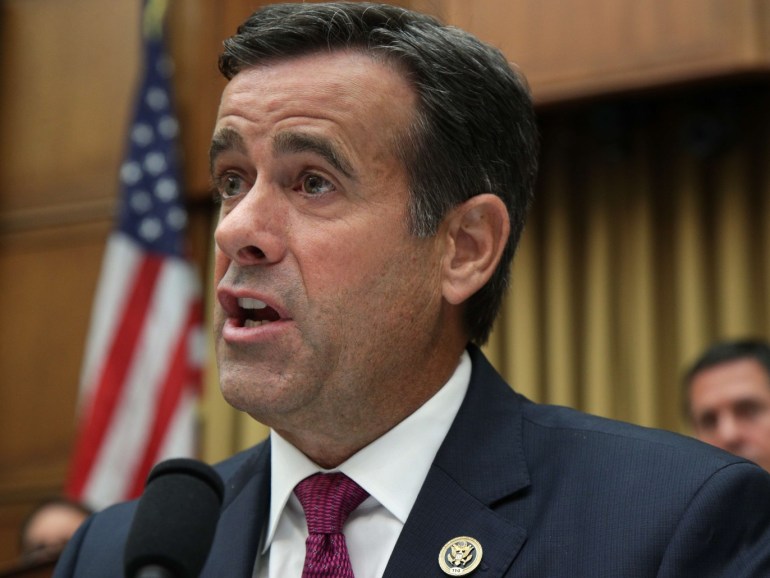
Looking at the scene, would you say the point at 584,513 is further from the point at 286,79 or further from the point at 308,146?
the point at 286,79

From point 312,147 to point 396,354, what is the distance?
1.25 ft

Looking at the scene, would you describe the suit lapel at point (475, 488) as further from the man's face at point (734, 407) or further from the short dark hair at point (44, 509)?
the short dark hair at point (44, 509)

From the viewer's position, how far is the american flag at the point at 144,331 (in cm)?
575

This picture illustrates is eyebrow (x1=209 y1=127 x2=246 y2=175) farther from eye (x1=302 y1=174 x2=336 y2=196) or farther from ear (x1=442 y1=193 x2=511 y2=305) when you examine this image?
ear (x1=442 y1=193 x2=511 y2=305)

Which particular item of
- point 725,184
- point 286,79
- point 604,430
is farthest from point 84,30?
point 604,430

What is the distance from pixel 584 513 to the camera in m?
1.99

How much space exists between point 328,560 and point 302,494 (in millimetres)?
157

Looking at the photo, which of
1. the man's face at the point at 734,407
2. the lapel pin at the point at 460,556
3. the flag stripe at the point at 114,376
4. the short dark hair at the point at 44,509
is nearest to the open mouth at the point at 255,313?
the lapel pin at the point at 460,556

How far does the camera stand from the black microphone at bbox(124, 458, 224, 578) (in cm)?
151

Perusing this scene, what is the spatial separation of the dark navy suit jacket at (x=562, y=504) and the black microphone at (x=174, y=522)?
1.27ft

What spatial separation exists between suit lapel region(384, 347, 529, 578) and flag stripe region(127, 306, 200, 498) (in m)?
3.70

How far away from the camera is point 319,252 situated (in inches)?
81.0

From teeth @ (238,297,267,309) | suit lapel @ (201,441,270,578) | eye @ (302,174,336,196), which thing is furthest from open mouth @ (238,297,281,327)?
suit lapel @ (201,441,270,578)

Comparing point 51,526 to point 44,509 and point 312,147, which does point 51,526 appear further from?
point 312,147
